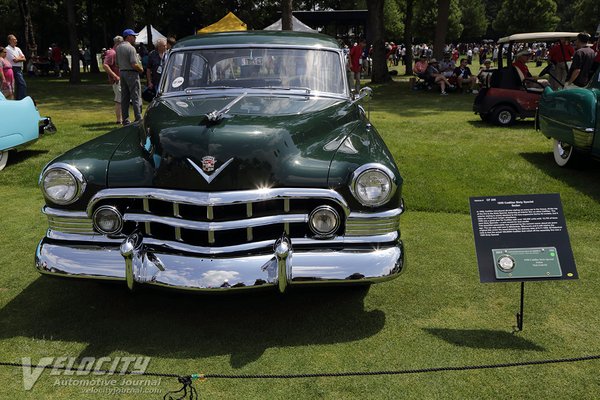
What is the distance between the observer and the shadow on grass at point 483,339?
340 cm

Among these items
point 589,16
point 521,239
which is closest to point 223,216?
point 521,239

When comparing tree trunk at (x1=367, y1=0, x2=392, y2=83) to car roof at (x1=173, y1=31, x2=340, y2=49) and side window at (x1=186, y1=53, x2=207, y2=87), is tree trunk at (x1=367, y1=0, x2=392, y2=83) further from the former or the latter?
side window at (x1=186, y1=53, x2=207, y2=87)

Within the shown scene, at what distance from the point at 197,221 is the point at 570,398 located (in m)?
2.26

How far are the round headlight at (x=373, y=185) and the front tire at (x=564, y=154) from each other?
4.98m

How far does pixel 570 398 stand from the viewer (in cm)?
287

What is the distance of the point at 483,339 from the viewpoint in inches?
138

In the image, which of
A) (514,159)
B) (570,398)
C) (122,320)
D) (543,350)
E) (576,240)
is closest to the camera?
(570,398)

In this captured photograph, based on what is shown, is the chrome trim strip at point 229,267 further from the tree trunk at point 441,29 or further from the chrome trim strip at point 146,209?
the tree trunk at point 441,29

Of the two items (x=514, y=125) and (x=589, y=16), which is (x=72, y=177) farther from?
(x=589, y=16)

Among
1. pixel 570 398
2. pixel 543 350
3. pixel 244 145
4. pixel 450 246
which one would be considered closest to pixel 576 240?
pixel 450 246

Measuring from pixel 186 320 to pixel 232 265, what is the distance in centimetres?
75

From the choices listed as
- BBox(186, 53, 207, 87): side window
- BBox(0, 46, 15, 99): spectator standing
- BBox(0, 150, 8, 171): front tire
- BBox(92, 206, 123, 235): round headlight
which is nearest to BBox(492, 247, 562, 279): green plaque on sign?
BBox(92, 206, 123, 235): round headlight

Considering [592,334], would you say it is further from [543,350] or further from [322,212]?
[322,212]

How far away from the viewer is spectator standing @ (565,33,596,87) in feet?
36.6
